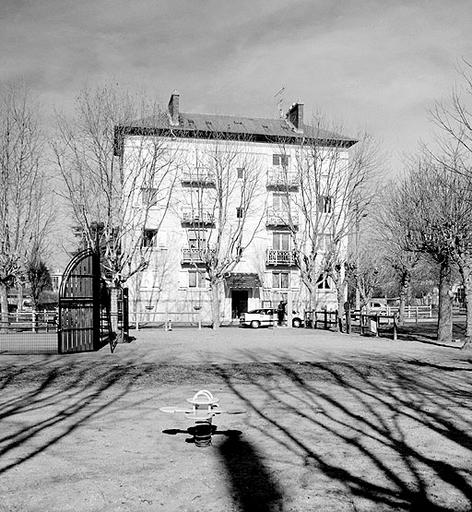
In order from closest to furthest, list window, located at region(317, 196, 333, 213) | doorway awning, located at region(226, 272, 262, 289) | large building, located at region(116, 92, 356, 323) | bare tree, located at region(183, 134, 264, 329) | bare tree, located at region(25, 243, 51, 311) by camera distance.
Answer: bare tree, located at region(183, 134, 264, 329)
window, located at region(317, 196, 333, 213)
large building, located at region(116, 92, 356, 323)
bare tree, located at region(25, 243, 51, 311)
doorway awning, located at region(226, 272, 262, 289)

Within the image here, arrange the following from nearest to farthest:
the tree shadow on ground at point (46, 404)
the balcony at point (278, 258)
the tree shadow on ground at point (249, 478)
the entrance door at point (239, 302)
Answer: the tree shadow on ground at point (249, 478) → the tree shadow on ground at point (46, 404) → the balcony at point (278, 258) → the entrance door at point (239, 302)

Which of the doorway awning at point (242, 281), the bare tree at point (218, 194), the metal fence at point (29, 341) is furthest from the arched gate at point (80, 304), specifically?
the doorway awning at point (242, 281)

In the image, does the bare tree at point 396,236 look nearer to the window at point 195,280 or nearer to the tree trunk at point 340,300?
the tree trunk at point 340,300

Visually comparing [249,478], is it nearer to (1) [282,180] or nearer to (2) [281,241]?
(1) [282,180]

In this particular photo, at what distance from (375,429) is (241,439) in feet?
6.70

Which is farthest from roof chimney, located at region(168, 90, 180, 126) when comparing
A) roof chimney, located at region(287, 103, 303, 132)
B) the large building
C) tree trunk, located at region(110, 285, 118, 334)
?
tree trunk, located at region(110, 285, 118, 334)

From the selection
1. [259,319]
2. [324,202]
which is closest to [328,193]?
[324,202]

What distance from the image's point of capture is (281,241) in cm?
5131

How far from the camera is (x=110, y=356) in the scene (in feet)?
65.0

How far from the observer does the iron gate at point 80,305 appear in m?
21.2

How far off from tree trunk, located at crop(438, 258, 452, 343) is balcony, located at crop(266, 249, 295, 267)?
24114mm

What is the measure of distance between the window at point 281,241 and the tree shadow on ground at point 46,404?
3529 centimetres

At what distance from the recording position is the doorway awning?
4909 cm

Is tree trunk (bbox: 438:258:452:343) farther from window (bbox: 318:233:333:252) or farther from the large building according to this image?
the large building
